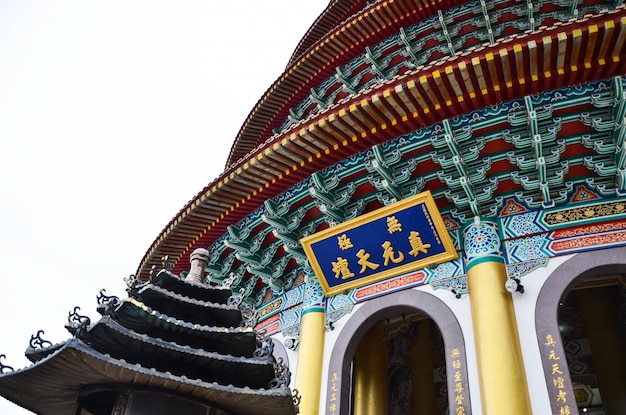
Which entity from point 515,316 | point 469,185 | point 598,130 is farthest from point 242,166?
point 598,130

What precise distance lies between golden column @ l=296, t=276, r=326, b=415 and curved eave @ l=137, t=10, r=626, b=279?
5.70ft

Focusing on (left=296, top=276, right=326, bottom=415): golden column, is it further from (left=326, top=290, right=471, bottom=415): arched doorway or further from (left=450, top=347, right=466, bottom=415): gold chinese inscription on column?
(left=450, top=347, right=466, bottom=415): gold chinese inscription on column

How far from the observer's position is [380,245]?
267 inches

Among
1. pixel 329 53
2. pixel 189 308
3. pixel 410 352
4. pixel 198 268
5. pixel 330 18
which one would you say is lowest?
pixel 189 308

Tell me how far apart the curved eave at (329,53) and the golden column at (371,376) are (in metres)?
5.96

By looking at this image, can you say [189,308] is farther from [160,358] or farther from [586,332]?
[586,332]

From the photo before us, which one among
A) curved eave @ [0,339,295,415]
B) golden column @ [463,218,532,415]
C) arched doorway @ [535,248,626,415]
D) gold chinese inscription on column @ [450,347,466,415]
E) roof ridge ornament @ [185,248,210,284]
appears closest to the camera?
curved eave @ [0,339,295,415]

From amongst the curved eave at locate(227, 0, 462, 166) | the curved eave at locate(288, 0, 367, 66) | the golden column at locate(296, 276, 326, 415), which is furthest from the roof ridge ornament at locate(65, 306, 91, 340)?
the curved eave at locate(288, 0, 367, 66)

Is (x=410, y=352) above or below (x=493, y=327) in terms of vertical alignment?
above

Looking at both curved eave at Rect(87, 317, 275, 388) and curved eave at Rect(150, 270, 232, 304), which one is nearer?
curved eave at Rect(87, 317, 275, 388)

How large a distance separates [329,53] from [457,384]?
7.61 meters

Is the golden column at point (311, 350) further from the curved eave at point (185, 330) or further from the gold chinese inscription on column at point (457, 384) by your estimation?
the curved eave at point (185, 330)

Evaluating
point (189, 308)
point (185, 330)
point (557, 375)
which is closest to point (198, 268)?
point (189, 308)

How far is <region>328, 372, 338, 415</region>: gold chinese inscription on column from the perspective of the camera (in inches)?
246
